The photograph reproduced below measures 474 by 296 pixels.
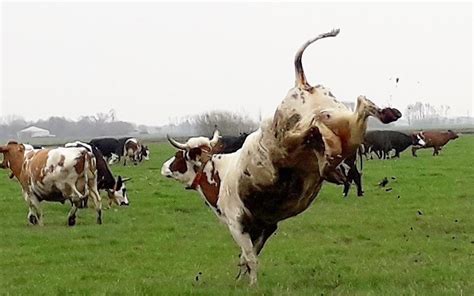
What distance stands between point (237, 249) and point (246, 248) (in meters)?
3.98

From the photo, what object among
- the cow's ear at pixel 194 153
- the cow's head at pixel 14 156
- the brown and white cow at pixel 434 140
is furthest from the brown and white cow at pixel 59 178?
the brown and white cow at pixel 434 140

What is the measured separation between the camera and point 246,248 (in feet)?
30.2

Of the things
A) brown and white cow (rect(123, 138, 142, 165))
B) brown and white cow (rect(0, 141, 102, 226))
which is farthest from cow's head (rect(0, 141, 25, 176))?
brown and white cow (rect(123, 138, 142, 165))

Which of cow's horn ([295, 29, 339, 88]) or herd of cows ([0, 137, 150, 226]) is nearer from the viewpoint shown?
cow's horn ([295, 29, 339, 88])

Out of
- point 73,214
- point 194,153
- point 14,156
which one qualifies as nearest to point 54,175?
point 73,214

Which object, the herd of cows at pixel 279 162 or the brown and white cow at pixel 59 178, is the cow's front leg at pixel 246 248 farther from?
the brown and white cow at pixel 59 178

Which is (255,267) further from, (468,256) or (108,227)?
(108,227)

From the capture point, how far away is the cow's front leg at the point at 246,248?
9.16 metres

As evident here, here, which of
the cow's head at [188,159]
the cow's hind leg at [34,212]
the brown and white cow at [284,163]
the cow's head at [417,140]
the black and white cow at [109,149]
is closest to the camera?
the brown and white cow at [284,163]

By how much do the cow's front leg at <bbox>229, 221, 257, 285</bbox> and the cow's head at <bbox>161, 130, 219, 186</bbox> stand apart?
2045mm

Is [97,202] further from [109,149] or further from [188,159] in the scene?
[109,149]

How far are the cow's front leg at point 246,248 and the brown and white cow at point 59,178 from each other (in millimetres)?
8315

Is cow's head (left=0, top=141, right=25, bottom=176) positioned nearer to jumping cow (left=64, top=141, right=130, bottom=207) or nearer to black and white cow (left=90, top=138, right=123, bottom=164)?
jumping cow (left=64, top=141, right=130, bottom=207)

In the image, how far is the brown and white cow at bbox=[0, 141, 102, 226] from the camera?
16.9 meters
